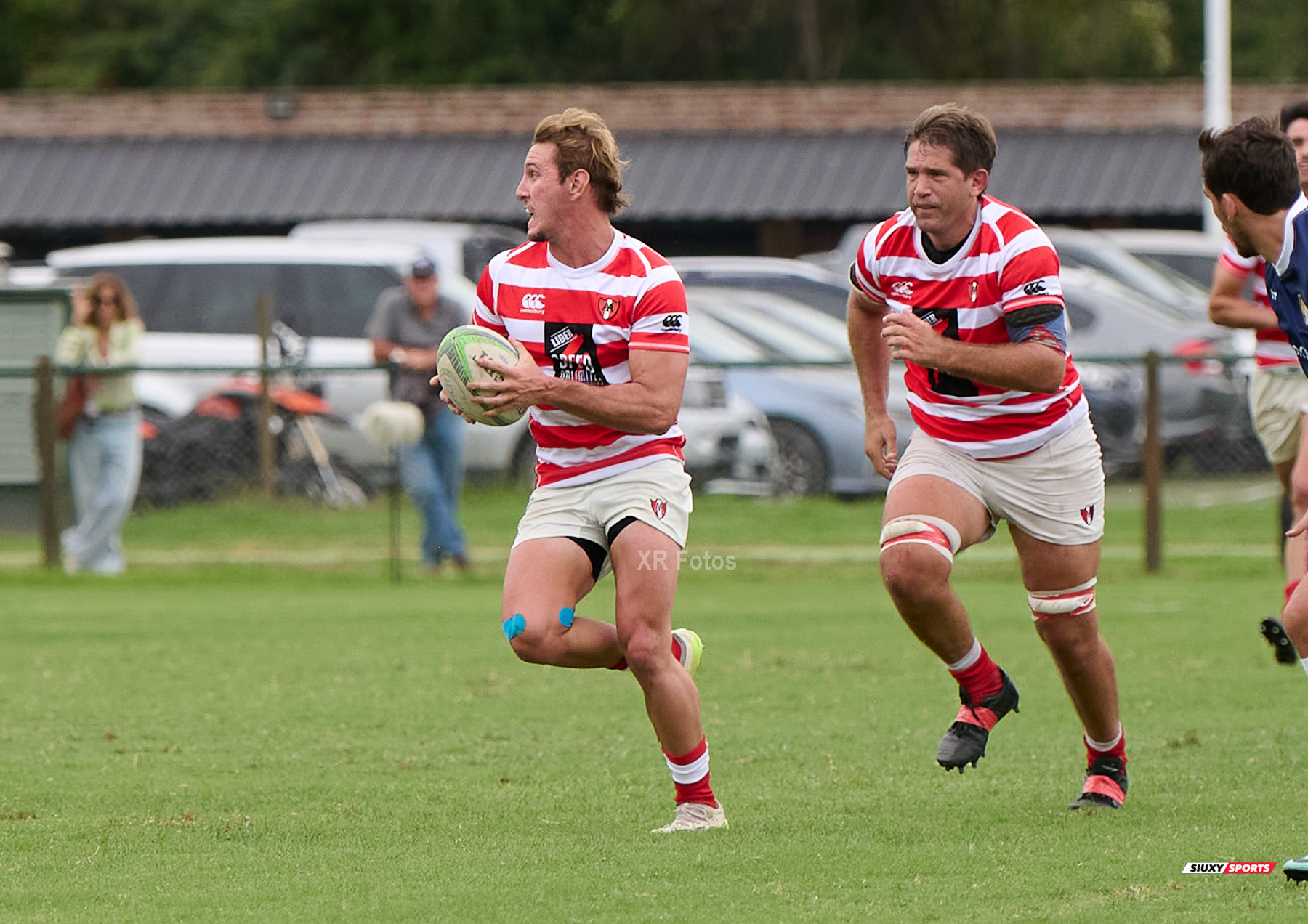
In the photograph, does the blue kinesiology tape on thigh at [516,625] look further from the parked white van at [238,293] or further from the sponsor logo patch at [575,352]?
the parked white van at [238,293]

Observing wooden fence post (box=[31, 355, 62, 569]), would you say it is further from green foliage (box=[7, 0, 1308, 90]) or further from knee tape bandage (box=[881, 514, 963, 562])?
green foliage (box=[7, 0, 1308, 90])

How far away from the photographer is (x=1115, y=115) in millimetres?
28250

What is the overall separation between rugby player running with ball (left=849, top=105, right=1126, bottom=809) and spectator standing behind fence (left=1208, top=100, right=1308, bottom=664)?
43.1 inches

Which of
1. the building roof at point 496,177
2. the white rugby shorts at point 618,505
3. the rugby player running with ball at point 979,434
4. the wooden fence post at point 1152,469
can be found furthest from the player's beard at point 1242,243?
the building roof at point 496,177

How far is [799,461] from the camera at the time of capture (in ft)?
49.1

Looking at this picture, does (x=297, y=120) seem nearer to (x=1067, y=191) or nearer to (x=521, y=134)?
(x=521, y=134)

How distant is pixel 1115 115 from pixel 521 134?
337 inches

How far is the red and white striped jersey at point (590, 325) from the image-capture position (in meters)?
5.64

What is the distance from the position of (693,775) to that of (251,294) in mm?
13671

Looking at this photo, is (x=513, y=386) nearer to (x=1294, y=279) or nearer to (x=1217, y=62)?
(x=1294, y=279)

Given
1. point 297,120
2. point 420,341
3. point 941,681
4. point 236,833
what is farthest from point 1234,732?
point 297,120

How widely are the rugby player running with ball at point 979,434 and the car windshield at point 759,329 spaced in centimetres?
1096

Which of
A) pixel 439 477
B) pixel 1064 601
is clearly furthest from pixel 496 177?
pixel 1064 601

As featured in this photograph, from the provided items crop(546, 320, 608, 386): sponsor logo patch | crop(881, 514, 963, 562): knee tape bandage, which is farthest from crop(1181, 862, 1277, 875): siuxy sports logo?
crop(546, 320, 608, 386): sponsor logo patch
